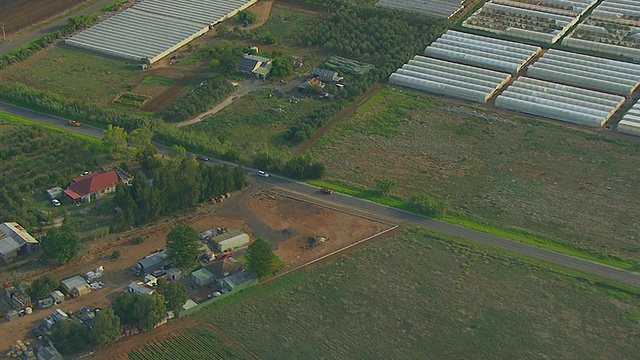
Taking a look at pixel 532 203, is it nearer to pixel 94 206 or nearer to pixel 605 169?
pixel 605 169

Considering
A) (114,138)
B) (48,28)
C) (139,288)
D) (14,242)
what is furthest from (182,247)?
(48,28)

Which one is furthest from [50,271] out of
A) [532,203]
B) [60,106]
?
[532,203]

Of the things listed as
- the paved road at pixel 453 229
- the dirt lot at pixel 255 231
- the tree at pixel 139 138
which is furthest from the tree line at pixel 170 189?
the tree at pixel 139 138

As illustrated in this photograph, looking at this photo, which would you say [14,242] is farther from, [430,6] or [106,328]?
[430,6]

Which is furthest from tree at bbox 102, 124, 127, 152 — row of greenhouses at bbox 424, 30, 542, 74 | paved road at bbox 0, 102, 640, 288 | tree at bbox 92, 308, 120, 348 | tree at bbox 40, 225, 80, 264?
row of greenhouses at bbox 424, 30, 542, 74

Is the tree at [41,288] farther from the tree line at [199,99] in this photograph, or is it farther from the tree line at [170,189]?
the tree line at [199,99]

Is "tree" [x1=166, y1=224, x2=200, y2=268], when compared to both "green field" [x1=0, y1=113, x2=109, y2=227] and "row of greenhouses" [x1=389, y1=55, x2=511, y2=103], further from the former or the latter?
"row of greenhouses" [x1=389, y1=55, x2=511, y2=103]
